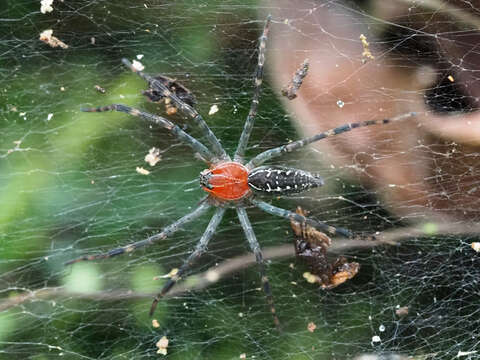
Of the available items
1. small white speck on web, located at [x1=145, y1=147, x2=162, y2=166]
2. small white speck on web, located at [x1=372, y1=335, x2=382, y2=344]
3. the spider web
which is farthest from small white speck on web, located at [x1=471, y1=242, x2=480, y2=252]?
small white speck on web, located at [x1=145, y1=147, x2=162, y2=166]

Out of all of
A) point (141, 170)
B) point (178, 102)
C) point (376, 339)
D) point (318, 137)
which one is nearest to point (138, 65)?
point (178, 102)

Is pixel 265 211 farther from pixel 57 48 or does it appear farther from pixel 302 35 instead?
pixel 57 48

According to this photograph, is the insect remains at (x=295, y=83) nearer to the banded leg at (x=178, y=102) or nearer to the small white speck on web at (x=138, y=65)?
the banded leg at (x=178, y=102)

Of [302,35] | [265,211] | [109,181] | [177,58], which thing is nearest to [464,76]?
[302,35]

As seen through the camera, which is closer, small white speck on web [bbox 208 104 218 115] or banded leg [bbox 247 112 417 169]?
banded leg [bbox 247 112 417 169]

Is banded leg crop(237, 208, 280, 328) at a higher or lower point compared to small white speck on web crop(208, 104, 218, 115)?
lower

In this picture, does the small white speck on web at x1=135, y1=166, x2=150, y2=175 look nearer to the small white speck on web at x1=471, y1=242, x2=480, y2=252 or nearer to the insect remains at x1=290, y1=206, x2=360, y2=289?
the insect remains at x1=290, y1=206, x2=360, y2=289
